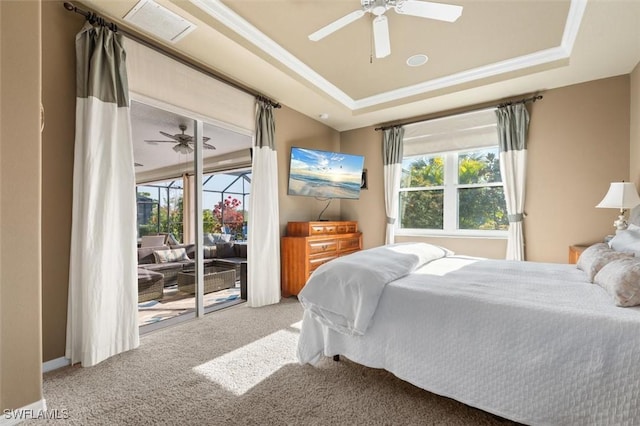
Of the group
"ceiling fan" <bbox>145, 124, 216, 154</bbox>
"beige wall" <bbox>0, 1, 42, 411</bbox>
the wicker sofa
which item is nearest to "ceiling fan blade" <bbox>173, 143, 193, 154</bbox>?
"ceiling fan" <bbox>145, 124, 216, 154</bbox>

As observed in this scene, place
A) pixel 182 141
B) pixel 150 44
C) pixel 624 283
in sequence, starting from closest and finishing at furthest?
pixel 624 283 < pixel 150 44 < pixel 182 141

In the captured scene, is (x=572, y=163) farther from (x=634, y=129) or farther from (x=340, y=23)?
(x=340, y=23)

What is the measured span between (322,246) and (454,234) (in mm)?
1852

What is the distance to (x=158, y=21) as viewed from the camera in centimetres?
226

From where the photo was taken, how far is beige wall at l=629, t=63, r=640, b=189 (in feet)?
9.41

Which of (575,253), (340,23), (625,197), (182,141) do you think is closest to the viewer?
(340,23)

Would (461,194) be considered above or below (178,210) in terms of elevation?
above

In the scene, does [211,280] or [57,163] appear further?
[211,280]

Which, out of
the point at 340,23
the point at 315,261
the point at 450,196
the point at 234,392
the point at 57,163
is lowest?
the point at 234,392

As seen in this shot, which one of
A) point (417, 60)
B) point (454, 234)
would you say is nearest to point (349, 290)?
point (417, 60)

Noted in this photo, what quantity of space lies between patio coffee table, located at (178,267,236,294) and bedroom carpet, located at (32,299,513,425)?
102 centimetres

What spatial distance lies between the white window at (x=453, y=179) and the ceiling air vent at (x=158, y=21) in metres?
3.19

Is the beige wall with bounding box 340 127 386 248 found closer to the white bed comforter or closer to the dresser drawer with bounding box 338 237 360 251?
the dresser drawer with bounding box 338 237 360 251

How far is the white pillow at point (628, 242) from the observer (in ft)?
6.15
